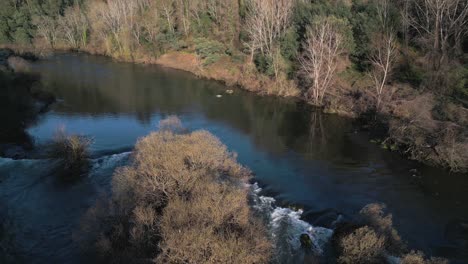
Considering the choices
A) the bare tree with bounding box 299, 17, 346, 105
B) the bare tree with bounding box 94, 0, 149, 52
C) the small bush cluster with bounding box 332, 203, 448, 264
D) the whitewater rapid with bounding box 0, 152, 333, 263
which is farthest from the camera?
the bare tree with bounding box 94, 0, 149, 52

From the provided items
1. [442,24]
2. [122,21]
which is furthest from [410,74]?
[122,21]

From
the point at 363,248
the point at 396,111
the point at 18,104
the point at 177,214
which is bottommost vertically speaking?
the point at 363,248

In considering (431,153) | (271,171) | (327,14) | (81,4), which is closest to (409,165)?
(431,153)

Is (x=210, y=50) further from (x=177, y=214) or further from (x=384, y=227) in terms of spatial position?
(x=177, y=214)

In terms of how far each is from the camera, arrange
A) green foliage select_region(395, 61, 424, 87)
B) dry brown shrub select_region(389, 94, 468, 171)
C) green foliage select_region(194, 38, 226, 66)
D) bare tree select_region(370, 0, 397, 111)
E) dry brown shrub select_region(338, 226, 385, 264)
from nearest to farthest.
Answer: dry brown shrub select_region(338, 226, 385, 264) → dry brown shrub select_region(389, 94, 468, 171) → bare tree select_region(370, 0, 397, 111) → green foliage select_region(395, 61, 424, 87) → green foliage select_region(194, 38, 226, 66)

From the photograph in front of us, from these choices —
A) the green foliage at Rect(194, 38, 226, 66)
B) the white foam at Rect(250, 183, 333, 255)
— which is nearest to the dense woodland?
the green foliage at Rect(194, 38, 226, 66)

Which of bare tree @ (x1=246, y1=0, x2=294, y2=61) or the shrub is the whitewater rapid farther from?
bare tree @ (x1=246, y1=0, x2=294, y2=61)

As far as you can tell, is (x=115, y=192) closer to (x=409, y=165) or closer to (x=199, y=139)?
(x=199, y=139)
